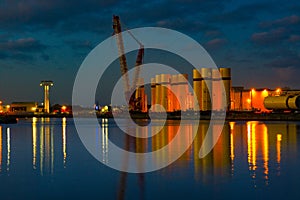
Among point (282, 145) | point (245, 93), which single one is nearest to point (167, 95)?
point (245, 93)

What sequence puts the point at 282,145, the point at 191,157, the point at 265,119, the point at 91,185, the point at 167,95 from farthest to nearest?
the point at 167,95 → the point at 265,119 → the point at 282,145 → the point at 191,157 → the point at 91,185

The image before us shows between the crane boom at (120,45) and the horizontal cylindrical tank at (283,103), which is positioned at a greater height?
the crane boom at (120,45)

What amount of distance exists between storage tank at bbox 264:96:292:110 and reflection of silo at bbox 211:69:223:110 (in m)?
27.8

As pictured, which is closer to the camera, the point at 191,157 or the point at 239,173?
the point at 239,173

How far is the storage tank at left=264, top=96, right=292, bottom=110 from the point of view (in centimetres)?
9381

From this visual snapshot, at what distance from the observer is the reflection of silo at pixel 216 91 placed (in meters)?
128

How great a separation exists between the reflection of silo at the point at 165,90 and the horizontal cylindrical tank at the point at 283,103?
216ft

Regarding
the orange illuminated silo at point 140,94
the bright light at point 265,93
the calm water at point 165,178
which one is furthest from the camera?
the orange illuminated silo at point 140,94

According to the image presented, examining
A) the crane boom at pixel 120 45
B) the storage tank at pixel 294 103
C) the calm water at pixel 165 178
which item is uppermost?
the crane boom at pixel 120 45

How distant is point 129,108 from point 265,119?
57.1 meters

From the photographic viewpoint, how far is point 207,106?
132 m

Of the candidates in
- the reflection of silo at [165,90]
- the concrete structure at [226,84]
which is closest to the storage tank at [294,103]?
the concrete structure at [226,84]

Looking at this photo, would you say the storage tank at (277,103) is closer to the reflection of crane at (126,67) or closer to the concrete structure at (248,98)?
the concrete structure at (248,98)

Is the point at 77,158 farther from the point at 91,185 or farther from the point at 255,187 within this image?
the point at 255,187
